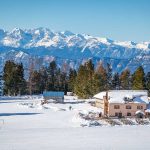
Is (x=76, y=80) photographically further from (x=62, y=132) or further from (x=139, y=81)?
(x=62, y=132)

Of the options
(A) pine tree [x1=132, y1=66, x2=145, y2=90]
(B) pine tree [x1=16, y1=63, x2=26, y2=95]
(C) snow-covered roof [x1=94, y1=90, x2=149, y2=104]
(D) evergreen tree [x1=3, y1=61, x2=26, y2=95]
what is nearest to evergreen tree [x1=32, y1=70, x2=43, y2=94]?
(B) pine tree [x1=16, y1=63, x2=26, y2=95]

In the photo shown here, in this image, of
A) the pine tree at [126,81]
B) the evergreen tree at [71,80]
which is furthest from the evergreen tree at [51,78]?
the pine tree at [126,81]

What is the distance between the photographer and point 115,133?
55000 millimetres

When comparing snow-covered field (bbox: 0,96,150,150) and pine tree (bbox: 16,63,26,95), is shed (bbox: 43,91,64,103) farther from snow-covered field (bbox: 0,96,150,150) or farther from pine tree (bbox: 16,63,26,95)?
pine tree (bbox: 16,63,26,95)

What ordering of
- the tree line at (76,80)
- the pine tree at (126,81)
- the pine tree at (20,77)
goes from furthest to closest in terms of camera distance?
1. the pine tree at (20,77)
2. the pine tree at (126,81)
3. the tree line at (76,80)

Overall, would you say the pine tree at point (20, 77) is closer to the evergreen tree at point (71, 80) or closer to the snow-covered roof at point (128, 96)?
the evergreen tree at point (71, 80)

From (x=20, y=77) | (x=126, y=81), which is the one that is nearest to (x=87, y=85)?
(x=126, y=81)

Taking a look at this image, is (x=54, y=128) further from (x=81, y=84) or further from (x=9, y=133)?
(x=81, y=84)

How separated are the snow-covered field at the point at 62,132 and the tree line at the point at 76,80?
2563 centimetres

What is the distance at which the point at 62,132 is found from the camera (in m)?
55.5

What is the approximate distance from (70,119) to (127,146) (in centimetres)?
2555

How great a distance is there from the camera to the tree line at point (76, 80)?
346 ft

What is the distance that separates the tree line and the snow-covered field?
2563cm

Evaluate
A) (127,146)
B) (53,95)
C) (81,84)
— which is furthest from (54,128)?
(81,84)
